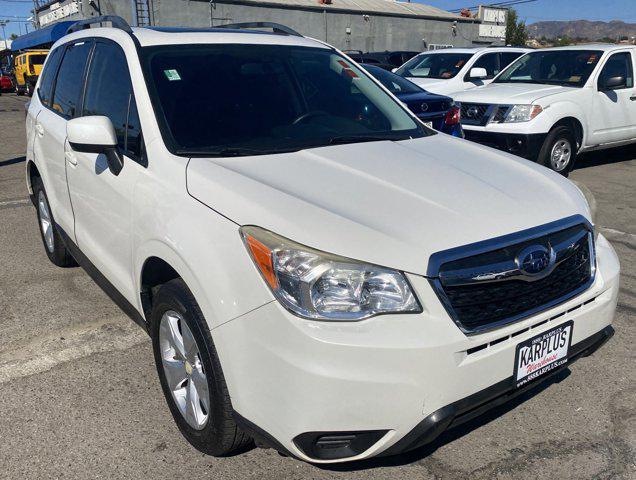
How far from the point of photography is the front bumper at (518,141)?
7910mm

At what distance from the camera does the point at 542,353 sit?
2.40m

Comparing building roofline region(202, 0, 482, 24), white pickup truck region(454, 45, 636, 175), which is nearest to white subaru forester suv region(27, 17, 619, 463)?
white pickup truck region(454, 45, 636, 175)

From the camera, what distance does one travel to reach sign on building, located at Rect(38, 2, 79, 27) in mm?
33094

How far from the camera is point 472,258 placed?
7.15 ft

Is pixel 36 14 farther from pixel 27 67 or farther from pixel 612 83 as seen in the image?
pixel 612 83

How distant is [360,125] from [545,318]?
159 centimetres

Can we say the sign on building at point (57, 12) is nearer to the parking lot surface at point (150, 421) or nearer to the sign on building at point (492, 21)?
the sign on building at point (492, 21)

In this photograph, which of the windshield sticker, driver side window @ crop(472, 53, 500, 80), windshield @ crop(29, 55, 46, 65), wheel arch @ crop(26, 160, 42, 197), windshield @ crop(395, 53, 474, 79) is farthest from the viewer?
windshield @ crop(29, 55, 46, 65)

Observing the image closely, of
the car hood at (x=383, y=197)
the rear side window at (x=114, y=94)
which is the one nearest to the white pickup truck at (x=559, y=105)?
the car hood at (x=383, y=197)

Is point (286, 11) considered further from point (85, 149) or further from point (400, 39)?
point (85, 149)

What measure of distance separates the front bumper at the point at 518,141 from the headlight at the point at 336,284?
6414 mm

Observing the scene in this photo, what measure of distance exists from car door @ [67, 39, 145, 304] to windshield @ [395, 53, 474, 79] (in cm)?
909

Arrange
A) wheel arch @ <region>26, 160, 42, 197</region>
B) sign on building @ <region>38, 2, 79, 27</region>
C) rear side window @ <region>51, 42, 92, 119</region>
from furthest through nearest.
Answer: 1. sign on building @ <region>38, 2, 79, 27</region>
2. wheel arch @ <region>26, 160, 42, 197</region>
3. rear side window @ <region>51, 42, 92, 119</region>

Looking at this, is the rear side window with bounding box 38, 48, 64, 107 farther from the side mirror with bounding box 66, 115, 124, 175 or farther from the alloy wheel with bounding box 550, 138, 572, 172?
the alloy wheel with bounding box 550, 138, 572, 172
